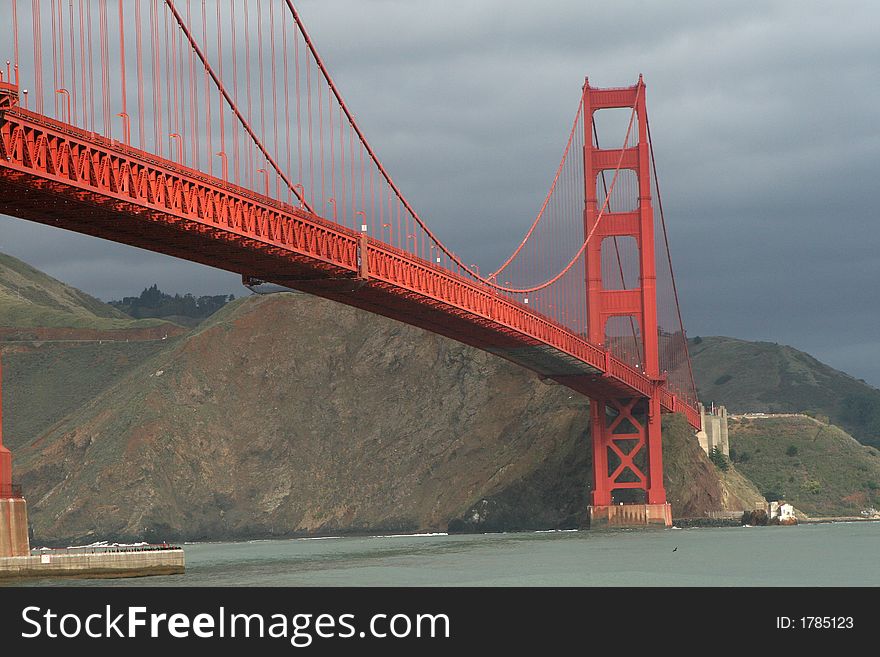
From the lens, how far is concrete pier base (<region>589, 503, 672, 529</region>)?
90812mm

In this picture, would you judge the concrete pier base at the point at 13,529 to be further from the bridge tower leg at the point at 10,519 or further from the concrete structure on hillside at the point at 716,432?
the concrete structure on hillside at the point at 716,432

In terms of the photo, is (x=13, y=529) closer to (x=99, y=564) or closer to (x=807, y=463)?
(x=99, y=564)

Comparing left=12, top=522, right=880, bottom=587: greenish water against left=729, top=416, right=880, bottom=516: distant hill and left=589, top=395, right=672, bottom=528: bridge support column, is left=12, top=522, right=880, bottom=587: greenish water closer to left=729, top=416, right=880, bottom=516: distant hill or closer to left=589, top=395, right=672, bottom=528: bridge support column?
left=589, top=395, right=672, bottom=528: bridge support column

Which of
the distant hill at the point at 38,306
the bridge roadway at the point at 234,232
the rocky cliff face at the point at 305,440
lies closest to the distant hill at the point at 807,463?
the rocky cliff face at the point at 305,440

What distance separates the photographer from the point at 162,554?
2190 inches

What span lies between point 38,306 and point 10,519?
364 ft

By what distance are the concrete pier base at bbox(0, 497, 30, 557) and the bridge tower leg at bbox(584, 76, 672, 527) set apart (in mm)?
40129

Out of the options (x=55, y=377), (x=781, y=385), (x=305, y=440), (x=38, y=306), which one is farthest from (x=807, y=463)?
Answer: (x=38, y=306)

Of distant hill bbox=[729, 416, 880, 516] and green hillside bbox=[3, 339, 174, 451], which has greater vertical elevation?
green hillside bbox=[3, 339, 174, 451]

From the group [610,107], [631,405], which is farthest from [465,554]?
[610,107]

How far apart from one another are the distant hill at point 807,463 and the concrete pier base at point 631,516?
1655cm

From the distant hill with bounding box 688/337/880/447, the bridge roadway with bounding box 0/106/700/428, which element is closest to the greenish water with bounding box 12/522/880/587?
the bridge roadway with bounding box 0/106/700/428
